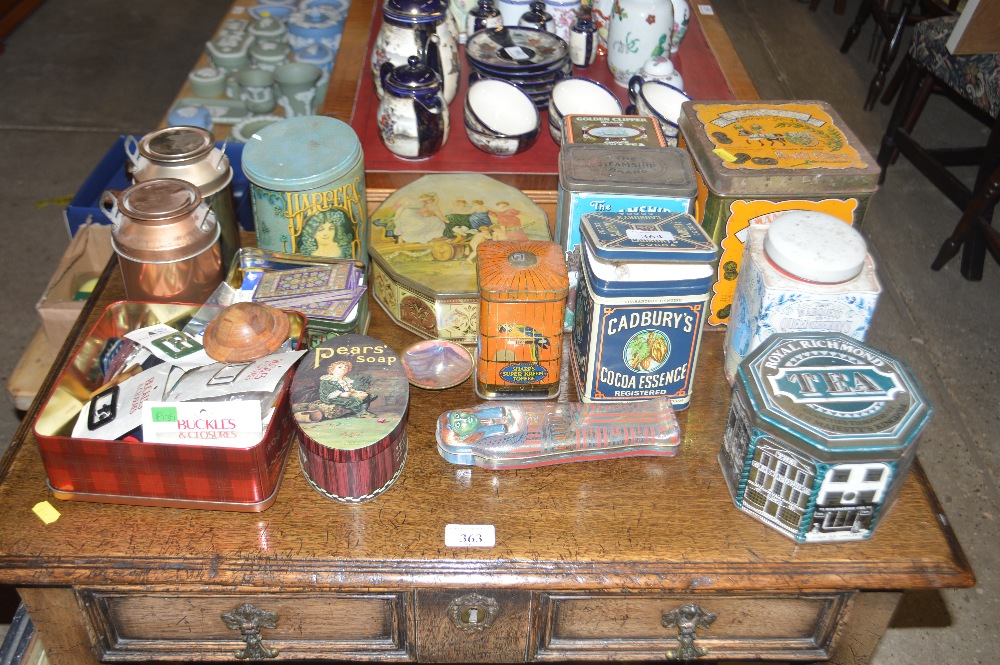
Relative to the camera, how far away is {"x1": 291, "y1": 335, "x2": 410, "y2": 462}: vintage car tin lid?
0.99m

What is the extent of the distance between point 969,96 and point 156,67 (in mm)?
3170

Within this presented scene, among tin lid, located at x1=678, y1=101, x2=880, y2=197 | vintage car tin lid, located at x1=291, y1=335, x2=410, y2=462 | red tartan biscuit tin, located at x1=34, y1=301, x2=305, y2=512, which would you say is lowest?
red tartan biscuit tin, located at x1=34, y1=301, x2=305, y2=512

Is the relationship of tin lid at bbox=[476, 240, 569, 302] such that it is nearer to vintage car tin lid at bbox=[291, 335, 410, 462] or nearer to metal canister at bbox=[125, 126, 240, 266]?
vintage car tin lid at bbox=[291, 335, 410, 462]

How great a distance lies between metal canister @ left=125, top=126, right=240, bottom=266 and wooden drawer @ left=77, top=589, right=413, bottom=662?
0.52 meters

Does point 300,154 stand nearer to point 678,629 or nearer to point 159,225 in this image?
point 159,225

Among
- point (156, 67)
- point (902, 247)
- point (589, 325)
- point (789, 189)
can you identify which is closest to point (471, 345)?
point (589, 325)

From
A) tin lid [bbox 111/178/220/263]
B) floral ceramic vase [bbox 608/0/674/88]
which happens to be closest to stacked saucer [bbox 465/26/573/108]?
floral ceramic vase [bbox 608/0/674/88]

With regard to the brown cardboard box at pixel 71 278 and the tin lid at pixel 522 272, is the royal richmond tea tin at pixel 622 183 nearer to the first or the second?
the tin lid at pixel 522 272

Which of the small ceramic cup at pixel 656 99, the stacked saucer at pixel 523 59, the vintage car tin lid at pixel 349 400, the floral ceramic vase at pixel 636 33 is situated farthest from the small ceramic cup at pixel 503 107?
the vintage car tin lid at pixel 349 400

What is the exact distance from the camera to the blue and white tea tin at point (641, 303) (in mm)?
1049

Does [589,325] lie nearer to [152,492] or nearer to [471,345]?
[471,345]

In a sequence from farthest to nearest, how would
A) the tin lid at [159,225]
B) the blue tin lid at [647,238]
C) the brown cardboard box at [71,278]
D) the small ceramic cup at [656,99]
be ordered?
the brown cardboard box at [71,278] → the small ceramic cup at [656,99] → the tin lid at [159,225] → the blue tin lid at [647,238]

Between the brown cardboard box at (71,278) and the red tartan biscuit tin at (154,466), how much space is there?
2.28 ft

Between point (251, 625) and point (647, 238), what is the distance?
67 centimetres
